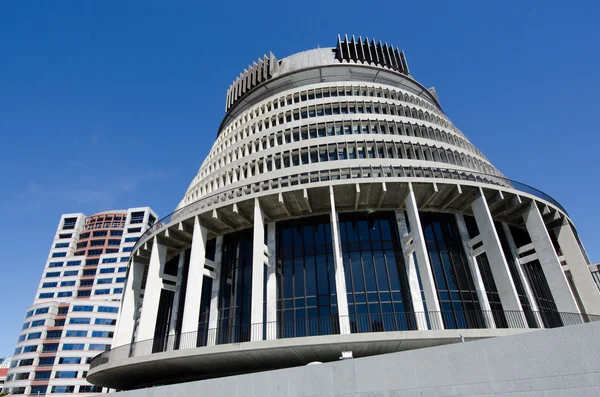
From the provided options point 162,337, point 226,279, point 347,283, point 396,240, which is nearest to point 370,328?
point 347,283

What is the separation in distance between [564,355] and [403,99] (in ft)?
105

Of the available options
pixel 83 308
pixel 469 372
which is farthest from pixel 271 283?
pixel 83 308

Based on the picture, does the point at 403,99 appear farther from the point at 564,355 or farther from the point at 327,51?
the point at 564,355

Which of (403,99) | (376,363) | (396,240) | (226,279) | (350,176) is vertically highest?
(403,99)

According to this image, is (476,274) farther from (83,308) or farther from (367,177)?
(83,308)

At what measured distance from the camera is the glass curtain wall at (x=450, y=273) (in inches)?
848

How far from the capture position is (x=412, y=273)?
888 inches

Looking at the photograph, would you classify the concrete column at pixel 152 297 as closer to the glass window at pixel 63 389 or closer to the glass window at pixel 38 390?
the glass window at pixel 63 389

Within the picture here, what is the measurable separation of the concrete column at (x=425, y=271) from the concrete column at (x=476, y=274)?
3238 mm

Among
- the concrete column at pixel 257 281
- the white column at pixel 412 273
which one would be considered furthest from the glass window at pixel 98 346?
the white column at pixel 412 273

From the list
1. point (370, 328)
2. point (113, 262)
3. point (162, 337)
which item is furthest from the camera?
point (113, 262)

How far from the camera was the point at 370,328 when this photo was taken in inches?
804

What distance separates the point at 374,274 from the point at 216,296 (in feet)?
37.3

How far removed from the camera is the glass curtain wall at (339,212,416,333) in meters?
20.9
